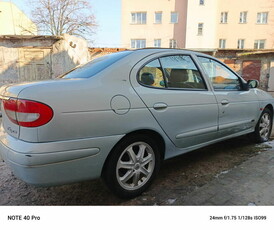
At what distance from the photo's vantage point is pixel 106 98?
5.92 feet

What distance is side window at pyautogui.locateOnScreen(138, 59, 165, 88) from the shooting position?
2.13 m

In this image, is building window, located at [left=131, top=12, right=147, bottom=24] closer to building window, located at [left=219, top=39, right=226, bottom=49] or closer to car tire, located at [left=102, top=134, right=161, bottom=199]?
building window, located at [left=219, top=39, right=226, bottom=49]

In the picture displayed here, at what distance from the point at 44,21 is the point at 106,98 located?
26054 millimetres

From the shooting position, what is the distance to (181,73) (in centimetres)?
252

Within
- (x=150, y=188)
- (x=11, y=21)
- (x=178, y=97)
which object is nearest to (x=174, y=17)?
(x=11, y=21)

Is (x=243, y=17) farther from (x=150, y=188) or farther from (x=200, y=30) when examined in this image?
(x=150, y=188)

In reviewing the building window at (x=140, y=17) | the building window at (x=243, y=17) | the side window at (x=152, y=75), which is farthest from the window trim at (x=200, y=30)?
the side window at (x=152, y=75)

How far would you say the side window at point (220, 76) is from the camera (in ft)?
9.38

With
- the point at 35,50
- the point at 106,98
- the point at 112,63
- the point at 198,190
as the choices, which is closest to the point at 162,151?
the point at 198,190

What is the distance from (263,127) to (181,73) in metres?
2.32

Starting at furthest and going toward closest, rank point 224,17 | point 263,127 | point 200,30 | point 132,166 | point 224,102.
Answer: point 224,17 < point 200,30 < point 263,127 < point 224,102 < point 132,166

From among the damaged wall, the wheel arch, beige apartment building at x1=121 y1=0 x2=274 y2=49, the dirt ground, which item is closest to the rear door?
the wheel arch

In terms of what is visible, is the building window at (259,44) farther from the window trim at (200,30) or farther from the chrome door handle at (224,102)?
the chrome door handle at (224,102)

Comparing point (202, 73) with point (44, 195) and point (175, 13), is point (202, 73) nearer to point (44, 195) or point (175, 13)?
point (44, 195)
